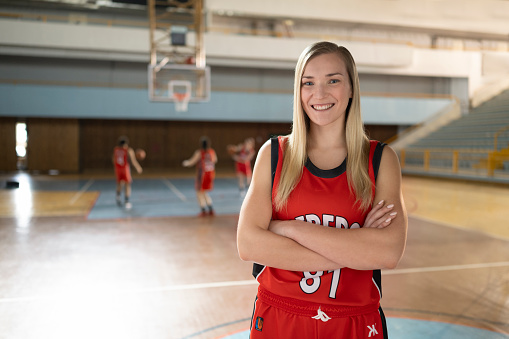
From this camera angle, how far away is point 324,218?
5.65 ft

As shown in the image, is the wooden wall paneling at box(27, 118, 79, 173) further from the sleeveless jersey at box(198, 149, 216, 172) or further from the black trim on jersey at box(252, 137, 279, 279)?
the black trim on jersey at box(252, 137, 279, 279)

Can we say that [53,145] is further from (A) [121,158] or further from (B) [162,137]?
(A) [121,158]

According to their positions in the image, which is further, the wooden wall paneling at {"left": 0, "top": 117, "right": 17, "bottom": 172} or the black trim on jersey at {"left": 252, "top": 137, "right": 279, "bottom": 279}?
the wooden wall paneling at {"left": 0, "top": 117, "right": 17, "bottom": 172}

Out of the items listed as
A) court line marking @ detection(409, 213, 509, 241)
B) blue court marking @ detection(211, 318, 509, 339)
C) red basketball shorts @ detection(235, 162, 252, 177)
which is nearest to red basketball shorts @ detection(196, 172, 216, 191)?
red basketball shorts @ detection(235, 162, 252, 177)

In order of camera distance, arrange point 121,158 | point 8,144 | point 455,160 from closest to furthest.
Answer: point 121,158, point 455,160, point 8,144

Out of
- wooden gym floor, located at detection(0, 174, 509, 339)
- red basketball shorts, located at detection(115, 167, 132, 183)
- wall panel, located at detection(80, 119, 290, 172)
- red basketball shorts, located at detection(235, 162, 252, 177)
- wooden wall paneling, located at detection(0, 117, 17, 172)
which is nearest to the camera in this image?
wooden gym floor, located at detection(0, 174, 509, 339)

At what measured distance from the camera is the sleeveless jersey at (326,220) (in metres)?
1.68

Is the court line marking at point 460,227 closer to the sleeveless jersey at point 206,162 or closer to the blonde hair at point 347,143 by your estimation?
the sleeveless jersey at point 206,162

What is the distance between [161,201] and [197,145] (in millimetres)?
15186

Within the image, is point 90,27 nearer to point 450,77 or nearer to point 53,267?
point 53,267

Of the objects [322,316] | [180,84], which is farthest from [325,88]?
[180,84]

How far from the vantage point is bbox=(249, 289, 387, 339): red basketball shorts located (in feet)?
5.48

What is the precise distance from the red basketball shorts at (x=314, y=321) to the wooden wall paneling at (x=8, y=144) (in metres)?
25.1

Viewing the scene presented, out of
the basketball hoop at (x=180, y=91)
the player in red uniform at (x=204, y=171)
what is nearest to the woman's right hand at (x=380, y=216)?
the player in red uniform at (x=204, y=171)
